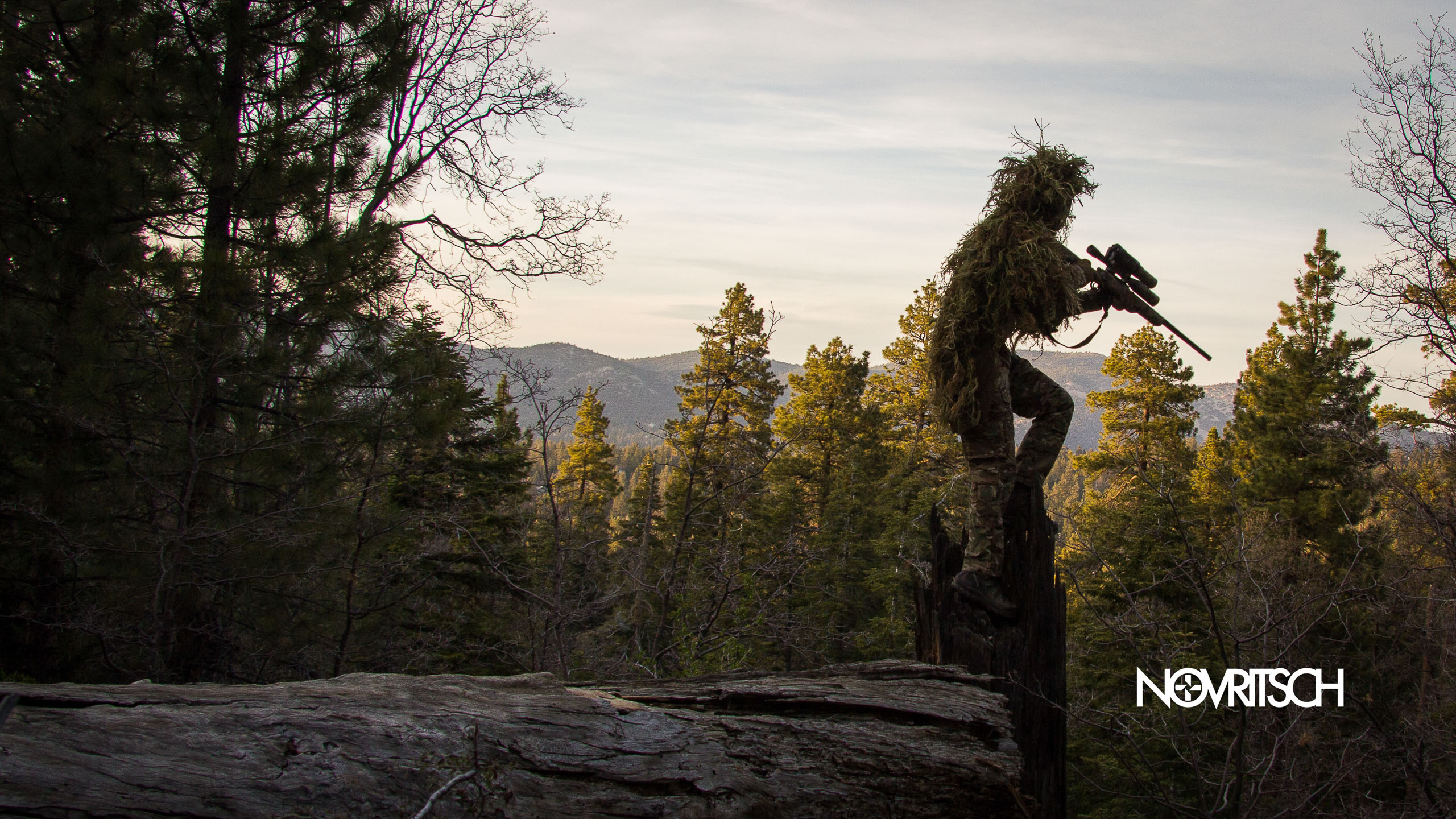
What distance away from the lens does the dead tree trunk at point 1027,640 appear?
5.06 meters

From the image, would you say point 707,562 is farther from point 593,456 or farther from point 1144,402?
point 593,456

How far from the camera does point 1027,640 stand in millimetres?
5129

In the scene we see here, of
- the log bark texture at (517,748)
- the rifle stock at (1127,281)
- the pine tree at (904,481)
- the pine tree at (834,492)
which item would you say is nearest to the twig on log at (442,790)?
the log bark texture at (517,748)

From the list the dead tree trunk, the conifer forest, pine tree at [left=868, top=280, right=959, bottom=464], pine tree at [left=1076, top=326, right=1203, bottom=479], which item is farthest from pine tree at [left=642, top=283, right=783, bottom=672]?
pine tree at [left=1076, top=326, right=1203, bottom=479]

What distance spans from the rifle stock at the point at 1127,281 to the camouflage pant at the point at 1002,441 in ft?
2.78

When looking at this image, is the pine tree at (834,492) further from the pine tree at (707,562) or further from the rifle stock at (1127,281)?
the rifle stock at (1127,281)

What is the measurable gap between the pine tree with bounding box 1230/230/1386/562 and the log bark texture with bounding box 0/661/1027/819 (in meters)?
18.3

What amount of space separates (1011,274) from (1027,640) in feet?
8.05

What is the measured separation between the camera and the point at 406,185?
11.8m

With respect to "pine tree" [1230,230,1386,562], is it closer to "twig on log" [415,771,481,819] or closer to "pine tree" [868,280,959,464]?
"pine tree" [868,280,959,464]

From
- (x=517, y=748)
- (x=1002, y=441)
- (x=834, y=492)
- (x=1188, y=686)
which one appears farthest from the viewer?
(x=834, y=492)

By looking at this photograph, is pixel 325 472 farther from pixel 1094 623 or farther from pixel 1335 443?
pixel 1335 443

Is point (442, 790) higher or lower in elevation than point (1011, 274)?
lower

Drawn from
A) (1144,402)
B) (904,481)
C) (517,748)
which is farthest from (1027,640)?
(1144,402)
